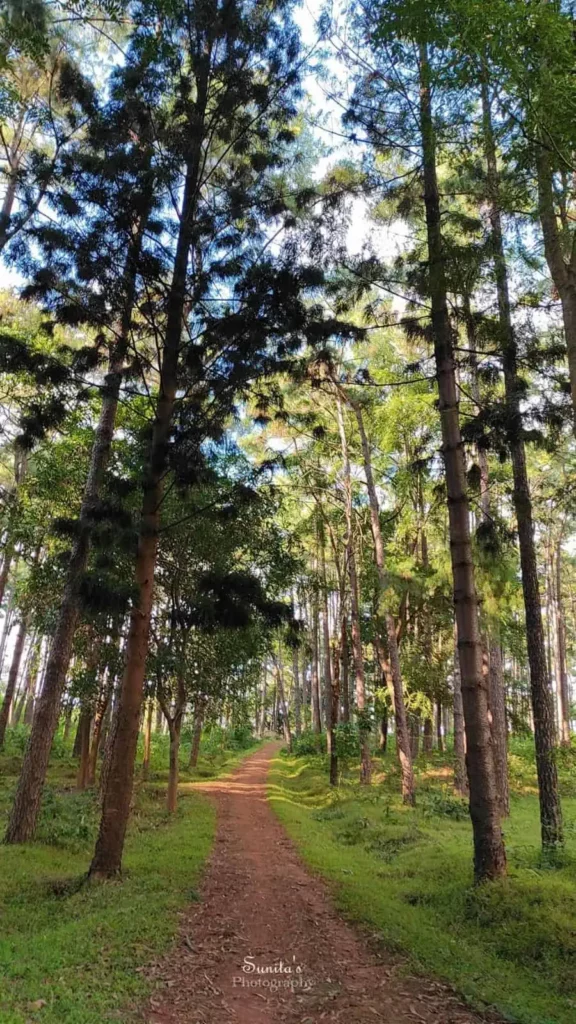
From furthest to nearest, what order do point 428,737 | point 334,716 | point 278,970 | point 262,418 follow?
point 428,737 < point 334,716 < point 262,418 < point 278,970

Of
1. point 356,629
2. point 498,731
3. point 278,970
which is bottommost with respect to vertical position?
point 278,970

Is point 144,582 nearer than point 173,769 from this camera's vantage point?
Yes

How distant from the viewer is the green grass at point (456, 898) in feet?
15.4

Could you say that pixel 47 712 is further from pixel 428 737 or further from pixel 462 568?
pixel 428 737

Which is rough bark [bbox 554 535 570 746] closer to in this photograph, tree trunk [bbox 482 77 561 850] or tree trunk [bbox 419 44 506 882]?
tree trunk [bbox 482 77 561 850]

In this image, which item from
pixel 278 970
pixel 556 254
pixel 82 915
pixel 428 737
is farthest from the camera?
pixel 428 737

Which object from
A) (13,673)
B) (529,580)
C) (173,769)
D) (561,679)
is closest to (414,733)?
(561,679)

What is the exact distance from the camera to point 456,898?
666 cm

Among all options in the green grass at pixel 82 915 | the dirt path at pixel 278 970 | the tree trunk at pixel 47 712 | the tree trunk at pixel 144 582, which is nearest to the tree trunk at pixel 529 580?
the dirt path at pixel 278 970

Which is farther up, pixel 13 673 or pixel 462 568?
pixel 462 568

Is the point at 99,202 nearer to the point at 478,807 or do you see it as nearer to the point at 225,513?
the point at 225,513

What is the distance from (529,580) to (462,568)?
7.73ft

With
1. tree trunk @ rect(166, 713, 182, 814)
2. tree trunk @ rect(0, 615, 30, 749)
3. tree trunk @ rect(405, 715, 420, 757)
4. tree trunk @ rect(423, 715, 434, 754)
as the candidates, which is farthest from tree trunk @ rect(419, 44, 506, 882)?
tree trunk @ rect(423, 715, 434, 754)

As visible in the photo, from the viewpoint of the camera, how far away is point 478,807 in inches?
277
